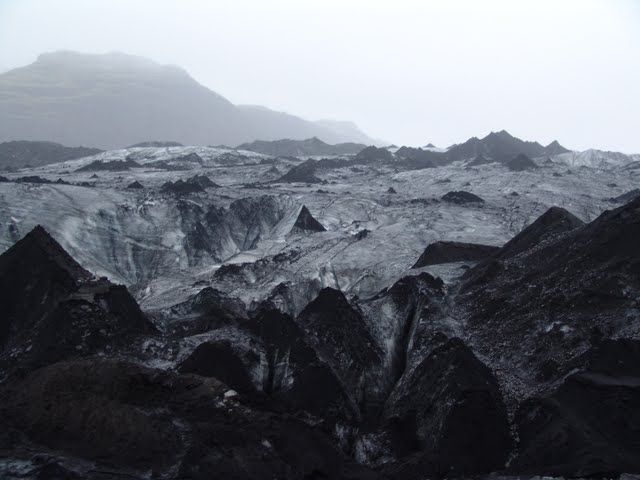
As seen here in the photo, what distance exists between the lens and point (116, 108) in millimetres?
116125

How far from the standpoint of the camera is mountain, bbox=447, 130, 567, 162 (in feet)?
225

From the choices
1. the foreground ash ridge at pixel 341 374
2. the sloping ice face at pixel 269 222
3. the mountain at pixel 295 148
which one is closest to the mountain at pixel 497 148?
the sloping ice face at pixel 269 222

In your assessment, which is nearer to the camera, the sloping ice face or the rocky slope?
the rocky slope

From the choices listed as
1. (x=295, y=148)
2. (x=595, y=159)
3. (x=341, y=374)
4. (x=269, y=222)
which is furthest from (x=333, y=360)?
(x=295, y=148)

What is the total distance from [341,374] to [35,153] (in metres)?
67.3

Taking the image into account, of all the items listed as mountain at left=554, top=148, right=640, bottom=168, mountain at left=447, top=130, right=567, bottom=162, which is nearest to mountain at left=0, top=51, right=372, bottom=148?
mountain at left=447, top=130, right=567, bottom=162

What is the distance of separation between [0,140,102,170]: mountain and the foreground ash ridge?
184ft

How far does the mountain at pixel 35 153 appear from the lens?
6738cm

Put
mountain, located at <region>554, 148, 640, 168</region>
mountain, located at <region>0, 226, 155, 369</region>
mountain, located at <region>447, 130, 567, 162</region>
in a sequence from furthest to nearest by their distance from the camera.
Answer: mountain, located at <region>447, 130, 567, 162</region> < mountain, located at <region>554, 148, 640, 168</region> < mountain, located at <region>0, 226, 155, 369</region>

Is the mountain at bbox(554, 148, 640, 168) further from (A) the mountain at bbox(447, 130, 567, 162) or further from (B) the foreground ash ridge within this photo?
(B) the foreground ash ridge

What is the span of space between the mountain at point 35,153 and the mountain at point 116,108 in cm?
3227

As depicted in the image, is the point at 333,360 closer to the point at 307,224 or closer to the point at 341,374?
the point at 341,374

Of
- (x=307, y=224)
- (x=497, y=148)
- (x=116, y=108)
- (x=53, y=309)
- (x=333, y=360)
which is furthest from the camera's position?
(x=116, y=108)

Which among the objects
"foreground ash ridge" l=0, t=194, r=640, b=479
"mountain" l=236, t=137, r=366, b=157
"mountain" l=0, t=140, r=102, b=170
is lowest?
"foreground ash ridge" l=0, t=194, r=640, b=479
